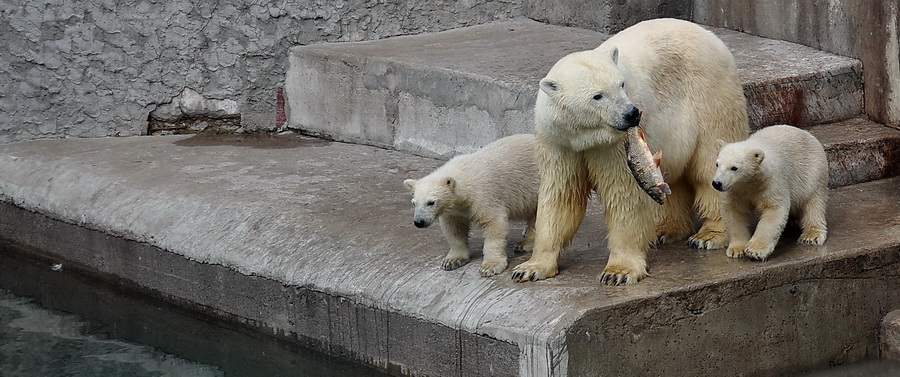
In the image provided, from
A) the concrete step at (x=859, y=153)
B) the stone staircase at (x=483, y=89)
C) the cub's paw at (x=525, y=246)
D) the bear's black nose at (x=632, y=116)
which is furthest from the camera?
the stone staircase at (x=483, y=89)

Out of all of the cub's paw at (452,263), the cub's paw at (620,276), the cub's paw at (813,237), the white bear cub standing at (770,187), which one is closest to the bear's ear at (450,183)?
the cub's paw at (452,263)

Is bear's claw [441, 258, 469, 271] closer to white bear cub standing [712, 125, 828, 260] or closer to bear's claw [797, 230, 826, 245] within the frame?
white bear cub standing [712, 125, 828, 260]

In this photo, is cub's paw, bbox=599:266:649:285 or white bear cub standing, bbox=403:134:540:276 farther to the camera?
white bear cub standing, bbox=403:134:540:276

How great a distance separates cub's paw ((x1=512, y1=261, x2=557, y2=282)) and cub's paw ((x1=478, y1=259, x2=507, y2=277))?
126 millimetres

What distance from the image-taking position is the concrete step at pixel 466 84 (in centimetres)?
662

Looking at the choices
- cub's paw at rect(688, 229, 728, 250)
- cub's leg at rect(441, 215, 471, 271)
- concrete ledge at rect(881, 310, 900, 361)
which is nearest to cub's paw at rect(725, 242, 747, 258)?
cub's paw at rect(688, 229, 728, 250)

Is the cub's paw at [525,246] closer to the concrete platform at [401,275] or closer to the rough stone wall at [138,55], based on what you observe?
the concrete platform at [401,275]

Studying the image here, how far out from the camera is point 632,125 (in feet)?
14.7

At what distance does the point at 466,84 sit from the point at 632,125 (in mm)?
2596

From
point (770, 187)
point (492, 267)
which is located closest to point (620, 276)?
point (492, 267)

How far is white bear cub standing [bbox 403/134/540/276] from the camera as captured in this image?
5051mm

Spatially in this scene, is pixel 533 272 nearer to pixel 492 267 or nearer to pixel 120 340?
pixel 492 267

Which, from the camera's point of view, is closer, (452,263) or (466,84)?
(452,263)

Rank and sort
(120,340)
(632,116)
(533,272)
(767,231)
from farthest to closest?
(120,340) → (767,231) → (533,272) → (632,116)
